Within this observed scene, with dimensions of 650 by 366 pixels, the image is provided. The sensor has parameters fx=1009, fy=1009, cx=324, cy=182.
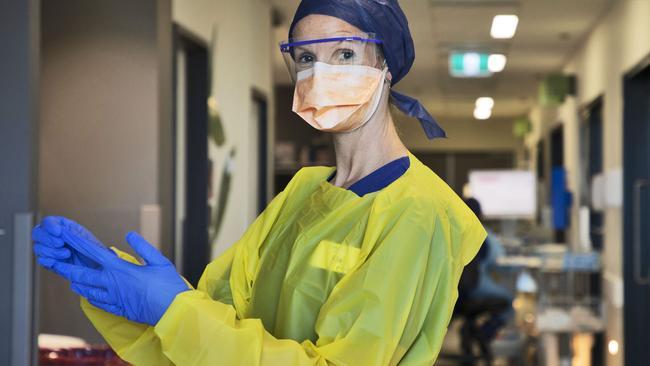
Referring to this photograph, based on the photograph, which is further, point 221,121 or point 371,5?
point 221,121

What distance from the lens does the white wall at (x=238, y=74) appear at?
5.42 m

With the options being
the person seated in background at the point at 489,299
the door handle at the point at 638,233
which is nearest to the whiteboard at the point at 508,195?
the person seated in background at the point at 489,299

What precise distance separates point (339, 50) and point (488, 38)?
6742 millimetres

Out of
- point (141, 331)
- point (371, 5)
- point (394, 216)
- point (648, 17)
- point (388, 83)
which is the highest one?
point (648, 17)

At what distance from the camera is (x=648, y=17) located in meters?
5.53

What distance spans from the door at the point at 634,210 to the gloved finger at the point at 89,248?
518 centimetres

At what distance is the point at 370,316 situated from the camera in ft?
4.79

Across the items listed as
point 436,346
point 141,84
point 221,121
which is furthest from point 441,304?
point 221,121

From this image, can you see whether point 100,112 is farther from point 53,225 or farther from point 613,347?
point 613,347

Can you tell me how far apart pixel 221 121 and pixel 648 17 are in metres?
2.43

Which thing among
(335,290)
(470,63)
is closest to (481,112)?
(470,63)

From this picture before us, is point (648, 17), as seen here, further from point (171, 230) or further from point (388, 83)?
point (388, 83)

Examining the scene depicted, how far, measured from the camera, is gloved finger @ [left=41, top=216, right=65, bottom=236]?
1534mm

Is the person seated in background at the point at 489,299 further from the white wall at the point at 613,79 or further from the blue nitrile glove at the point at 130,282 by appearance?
the blue nitrile glove at the point at 130,282
